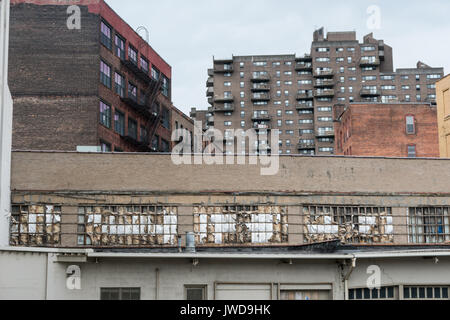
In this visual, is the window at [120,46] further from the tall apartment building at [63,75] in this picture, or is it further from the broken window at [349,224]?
the broken window at [349,224]

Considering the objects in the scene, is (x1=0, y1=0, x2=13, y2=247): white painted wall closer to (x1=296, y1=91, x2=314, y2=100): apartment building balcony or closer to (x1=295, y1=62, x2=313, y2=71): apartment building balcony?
(x1=296, y1=91, x2=314, y2=100): apartment building balcony

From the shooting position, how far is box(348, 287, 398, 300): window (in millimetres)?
21500

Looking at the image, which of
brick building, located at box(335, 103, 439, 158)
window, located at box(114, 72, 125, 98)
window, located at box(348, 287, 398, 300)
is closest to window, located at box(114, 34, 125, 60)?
window, located at box(114, 72, 125, 98)

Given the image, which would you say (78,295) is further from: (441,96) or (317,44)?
(317,44)

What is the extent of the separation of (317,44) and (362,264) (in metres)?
114

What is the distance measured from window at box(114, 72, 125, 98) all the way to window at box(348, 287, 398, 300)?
33.0 m

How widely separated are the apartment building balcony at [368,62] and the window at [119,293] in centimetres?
11515

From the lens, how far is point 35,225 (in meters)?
34.0

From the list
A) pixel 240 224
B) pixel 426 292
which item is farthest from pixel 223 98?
pixel 426 292

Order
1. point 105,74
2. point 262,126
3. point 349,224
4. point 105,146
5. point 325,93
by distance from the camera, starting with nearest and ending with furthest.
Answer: point 349,224 → point 105,146 → point 105,74 → point 325,93 → point 262,126

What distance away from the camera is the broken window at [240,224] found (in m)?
35.0

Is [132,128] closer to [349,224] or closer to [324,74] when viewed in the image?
[349,224]

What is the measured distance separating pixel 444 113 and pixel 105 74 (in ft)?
85.0
